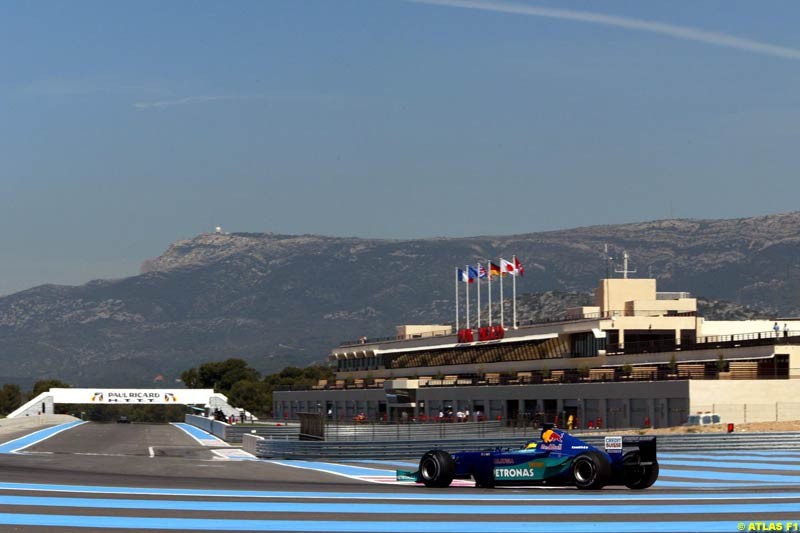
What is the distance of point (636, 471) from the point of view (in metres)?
26.8

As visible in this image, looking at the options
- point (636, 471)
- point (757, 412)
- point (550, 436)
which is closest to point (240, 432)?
point (757, 412)

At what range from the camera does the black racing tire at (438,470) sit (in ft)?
92.7

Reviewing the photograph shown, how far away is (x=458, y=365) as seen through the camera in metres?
122

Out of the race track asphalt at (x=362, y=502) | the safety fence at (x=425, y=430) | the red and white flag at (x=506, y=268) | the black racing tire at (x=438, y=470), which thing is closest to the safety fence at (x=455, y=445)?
the race track asphalt at (x=362, y=502)

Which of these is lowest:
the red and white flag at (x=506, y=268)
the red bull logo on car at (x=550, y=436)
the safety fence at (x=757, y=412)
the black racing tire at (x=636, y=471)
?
the black racing tire at (x=636, y=471)

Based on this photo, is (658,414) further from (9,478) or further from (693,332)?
(9,478)

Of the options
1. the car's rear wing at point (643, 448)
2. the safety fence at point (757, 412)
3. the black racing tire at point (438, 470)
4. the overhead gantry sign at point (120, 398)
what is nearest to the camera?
the car's rear wing at point (643, 448)

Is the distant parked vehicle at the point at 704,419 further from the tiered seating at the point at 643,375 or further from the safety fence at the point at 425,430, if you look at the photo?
the tiered seating at the point at 643,375

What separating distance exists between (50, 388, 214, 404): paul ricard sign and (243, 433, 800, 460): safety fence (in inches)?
4052

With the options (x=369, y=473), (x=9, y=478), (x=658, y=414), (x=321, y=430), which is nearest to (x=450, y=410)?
(x=658, y=414)

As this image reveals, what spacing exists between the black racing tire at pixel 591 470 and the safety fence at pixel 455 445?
669 inches

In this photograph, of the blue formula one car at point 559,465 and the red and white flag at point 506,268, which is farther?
the red and white flag at point 506,268

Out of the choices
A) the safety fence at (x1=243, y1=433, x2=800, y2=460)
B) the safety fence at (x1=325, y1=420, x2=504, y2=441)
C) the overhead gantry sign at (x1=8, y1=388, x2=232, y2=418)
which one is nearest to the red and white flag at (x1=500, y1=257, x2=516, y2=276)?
the overhead gantry sign at (x1=8, y1=388, x2=232, y2=418)
